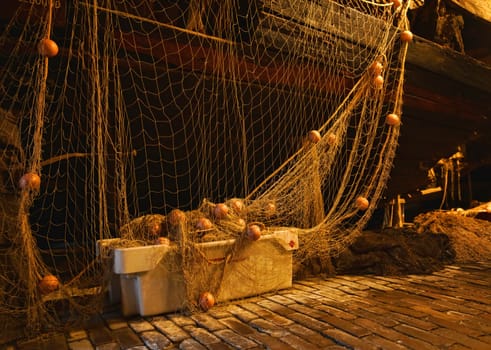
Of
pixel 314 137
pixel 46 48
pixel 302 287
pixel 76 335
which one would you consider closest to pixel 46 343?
pixel 76 335

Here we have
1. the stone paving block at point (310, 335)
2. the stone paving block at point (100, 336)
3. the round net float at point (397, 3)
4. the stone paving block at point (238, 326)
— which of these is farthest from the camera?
the round net float at point (397, 3)

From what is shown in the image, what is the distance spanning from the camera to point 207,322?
299 centimetres

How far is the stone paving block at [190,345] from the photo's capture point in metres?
2.52

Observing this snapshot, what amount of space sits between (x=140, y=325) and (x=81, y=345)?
18.1 inches

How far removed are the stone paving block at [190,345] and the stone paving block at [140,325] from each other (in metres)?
0.39

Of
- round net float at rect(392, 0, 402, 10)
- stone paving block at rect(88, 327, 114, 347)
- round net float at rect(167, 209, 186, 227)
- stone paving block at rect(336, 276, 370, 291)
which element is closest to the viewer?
stone paving block at rect(88, 327, 114, 347)

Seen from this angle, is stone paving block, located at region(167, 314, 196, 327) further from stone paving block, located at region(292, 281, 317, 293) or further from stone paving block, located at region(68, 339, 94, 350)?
stone paving block, located at region(292, 281, 317, 293)

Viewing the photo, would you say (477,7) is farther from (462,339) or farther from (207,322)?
(207,322)

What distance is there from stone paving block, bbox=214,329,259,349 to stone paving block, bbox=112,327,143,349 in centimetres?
55

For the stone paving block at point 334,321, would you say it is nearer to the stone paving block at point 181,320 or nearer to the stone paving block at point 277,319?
the stone paving block at point 277,319

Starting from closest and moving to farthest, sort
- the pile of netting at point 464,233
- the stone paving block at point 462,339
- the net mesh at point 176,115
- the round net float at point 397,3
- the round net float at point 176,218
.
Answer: the stone paving block at point 462,339 → the net mesh at point 176,115 → the round net float at point 176,218 → the round net float at point 397,3 → the pile of netting at point 464,233

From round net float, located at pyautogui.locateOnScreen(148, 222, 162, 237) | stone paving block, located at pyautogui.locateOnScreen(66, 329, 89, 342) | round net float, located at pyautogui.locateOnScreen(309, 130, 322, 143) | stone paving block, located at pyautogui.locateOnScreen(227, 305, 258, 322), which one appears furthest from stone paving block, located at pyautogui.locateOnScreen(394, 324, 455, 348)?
stone paving block, located at pyautogui.locateOnScreen(66, 329, 89, 342)

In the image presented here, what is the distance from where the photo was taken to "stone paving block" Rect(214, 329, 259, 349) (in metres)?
2.54

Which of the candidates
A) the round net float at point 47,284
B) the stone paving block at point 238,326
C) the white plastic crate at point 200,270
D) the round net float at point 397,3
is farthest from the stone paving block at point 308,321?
the round net float at point 397,3
